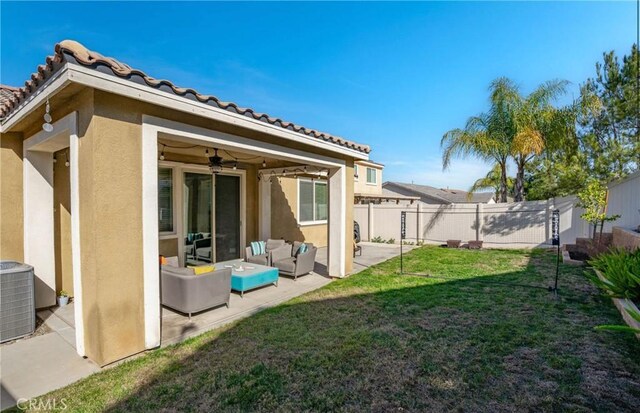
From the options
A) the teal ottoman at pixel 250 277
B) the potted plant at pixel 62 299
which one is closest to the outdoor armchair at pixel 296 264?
the teal ottoman at pixel 250 277

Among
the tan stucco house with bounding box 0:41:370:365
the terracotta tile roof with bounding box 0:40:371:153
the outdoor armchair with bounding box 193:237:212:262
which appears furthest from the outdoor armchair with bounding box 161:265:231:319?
the outdoor armchair with bounding box 193:237:212:262

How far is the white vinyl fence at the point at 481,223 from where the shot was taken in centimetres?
1341

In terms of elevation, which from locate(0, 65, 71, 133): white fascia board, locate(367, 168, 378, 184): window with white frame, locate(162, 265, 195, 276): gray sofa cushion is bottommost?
locate(162, 265, 195, 276): gray sofa cushion

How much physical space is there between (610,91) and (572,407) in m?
17.6

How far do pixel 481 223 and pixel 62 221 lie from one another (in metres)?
15.8

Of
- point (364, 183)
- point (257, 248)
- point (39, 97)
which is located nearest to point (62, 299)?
point (39, 97)

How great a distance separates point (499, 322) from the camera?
5.39 metres

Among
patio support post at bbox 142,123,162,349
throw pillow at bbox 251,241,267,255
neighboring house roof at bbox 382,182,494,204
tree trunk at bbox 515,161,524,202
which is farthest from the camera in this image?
neighboring house roof at bbox 382,182,494,204

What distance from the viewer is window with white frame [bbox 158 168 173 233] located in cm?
878

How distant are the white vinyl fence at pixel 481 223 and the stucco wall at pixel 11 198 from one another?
48.0 ft

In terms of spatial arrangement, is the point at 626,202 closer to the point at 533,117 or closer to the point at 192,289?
the point at 533,117

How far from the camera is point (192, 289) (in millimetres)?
5527

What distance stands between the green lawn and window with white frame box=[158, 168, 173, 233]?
189 inches

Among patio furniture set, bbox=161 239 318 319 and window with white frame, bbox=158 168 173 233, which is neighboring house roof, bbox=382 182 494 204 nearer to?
patio furniture set, bbox=161 239 318 319
